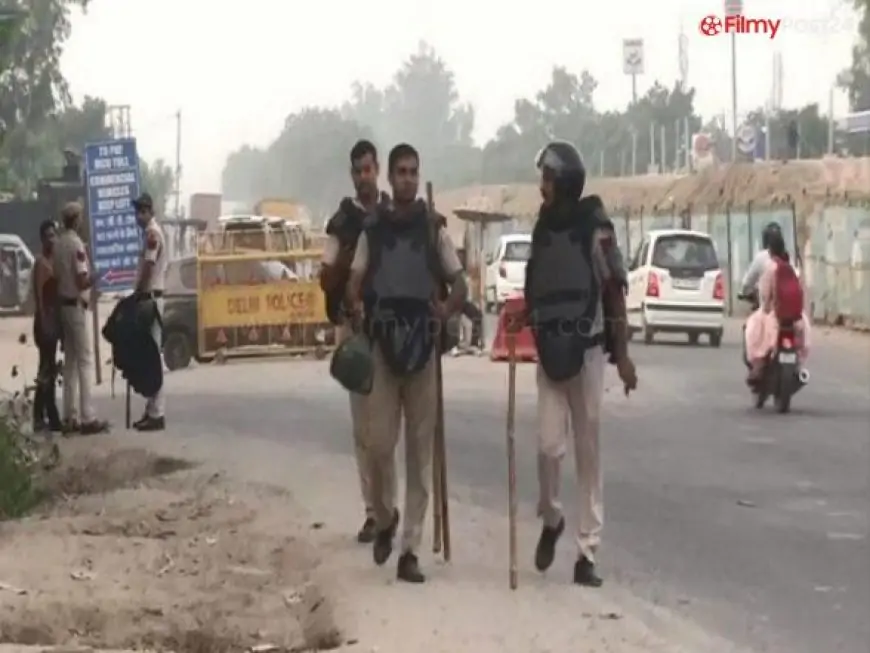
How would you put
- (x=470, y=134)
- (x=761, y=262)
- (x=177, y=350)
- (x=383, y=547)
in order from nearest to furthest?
(x=383, y=547) < (x=761, y=262) < (x=177, y=350) < (x=470, y=134)

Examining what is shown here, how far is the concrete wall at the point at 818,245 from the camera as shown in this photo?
3497 centimetres

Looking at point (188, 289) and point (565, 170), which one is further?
point (188, 289)

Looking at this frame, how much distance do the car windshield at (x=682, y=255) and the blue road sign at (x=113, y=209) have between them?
400 inches

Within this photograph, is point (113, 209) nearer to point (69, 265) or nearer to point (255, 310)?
point (255, 310)

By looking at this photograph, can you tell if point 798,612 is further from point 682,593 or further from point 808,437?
point 808,437

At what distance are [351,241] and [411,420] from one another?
37.9 inches

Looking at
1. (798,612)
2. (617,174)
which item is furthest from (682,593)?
(617,174)

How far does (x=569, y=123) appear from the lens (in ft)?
361

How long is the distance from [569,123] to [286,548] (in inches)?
3995

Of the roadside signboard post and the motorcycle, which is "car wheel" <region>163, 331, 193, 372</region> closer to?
the roadside signboard post

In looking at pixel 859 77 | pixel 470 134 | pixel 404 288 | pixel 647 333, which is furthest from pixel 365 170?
pixel 470 134

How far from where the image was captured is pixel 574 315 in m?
8.55

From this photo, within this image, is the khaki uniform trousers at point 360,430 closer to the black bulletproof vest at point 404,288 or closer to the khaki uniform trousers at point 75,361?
the black bulletproof vest at point 404,288

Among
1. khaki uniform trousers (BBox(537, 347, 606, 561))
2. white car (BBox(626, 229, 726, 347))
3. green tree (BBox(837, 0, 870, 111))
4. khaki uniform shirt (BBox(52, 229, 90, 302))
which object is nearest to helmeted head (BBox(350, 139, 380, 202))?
khaki uniform trousers (BBox(537, 347, 606, 561))
